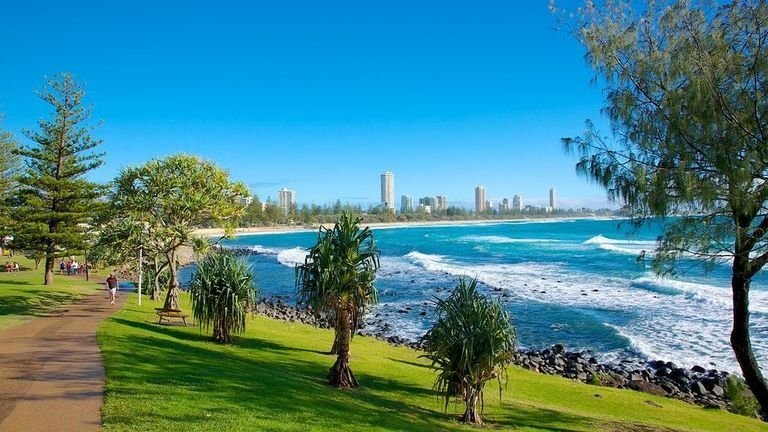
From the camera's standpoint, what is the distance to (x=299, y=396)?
400 inches

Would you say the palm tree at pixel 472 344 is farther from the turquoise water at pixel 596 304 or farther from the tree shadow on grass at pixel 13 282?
the tree shadow on grass at pixel 13 282

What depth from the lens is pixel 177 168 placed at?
21.9 metres

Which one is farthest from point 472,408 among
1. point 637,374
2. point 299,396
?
point 637,374

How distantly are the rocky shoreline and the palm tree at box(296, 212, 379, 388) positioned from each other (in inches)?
131

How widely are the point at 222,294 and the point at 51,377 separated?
6659mm

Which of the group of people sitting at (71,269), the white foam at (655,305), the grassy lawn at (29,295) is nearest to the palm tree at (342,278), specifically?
the grassy lawn at (29,295)

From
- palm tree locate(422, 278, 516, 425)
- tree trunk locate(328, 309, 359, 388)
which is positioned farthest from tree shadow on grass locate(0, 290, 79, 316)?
palm tree locate(422, 278, 516, 425)

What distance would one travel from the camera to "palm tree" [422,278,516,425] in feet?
33.4

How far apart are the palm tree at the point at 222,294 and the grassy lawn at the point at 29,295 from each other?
18.4 ft

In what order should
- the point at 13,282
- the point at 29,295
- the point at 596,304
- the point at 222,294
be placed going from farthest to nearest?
the point at 596,304 < the point at 13,282 < the point at 29,295 < the point at 222,294

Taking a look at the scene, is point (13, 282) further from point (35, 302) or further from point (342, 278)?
point (342, 278)

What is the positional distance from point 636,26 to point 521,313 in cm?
2343

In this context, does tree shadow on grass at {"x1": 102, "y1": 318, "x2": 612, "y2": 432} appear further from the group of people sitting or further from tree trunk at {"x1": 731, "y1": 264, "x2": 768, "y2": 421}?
the group of people sitting

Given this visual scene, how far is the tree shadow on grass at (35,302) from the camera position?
61.8 ft
